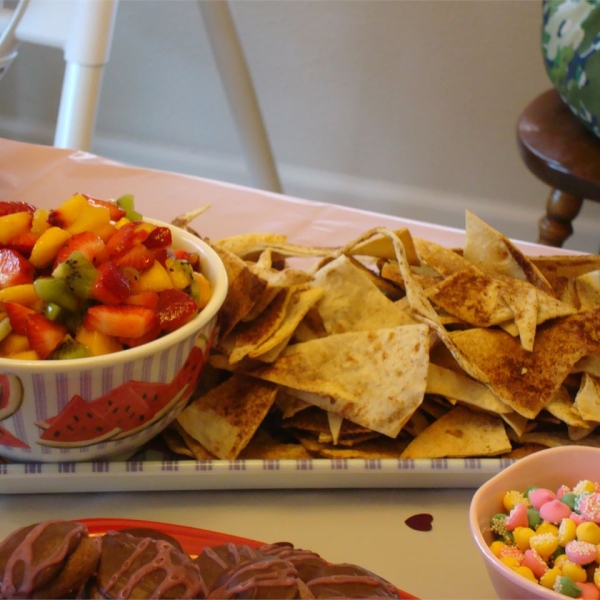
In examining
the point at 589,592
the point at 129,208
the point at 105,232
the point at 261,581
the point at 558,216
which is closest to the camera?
the point at 261,581

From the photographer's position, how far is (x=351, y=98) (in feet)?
8.20

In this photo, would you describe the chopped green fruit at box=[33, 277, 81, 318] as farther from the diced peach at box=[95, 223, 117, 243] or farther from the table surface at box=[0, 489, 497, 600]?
the table surface at box=[0, 489, 497, 600]

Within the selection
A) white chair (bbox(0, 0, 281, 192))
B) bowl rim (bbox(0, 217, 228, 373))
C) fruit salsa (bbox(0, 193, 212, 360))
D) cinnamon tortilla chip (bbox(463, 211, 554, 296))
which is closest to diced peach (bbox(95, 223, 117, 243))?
fruit salsa (bbox(0, 193, 212, 360))

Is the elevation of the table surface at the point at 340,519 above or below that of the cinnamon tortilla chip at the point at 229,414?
below

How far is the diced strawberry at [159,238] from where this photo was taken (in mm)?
744

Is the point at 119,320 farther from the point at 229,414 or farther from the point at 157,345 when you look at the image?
the point at 229,414

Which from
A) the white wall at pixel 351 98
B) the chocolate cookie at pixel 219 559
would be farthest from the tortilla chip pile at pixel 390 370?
the white wall at pixel 351 98

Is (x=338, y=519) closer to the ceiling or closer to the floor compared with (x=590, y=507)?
closer to the floor

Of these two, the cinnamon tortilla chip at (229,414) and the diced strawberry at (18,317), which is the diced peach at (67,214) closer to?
the diced strawberry at (18,317)

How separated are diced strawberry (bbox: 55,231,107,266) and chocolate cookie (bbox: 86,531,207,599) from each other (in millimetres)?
296

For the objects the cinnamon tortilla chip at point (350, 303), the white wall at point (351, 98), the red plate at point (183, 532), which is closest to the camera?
the red plate at point (183, 532)

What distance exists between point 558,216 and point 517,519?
1229 millimetres

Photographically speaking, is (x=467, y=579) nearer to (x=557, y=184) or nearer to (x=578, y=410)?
(x=578, y=410)

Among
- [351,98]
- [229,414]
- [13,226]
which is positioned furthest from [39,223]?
[351,98]
